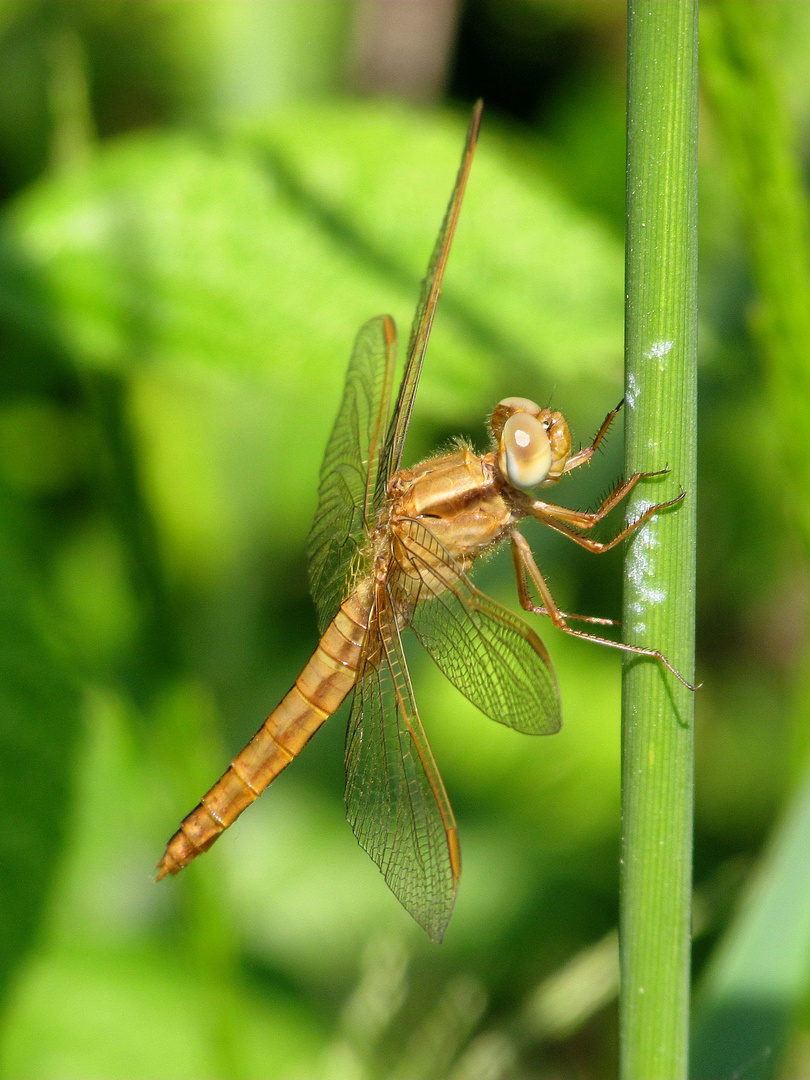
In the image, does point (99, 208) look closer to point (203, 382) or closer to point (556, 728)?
point (203, 382)

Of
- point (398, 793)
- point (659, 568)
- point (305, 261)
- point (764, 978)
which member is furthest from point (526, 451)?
point (764, 978)

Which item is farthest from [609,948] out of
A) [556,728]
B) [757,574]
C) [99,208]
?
[757,574]

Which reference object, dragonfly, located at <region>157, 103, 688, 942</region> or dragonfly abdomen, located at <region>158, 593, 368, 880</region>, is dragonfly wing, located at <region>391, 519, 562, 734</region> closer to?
dragonfly, located at <region>157, 103, 688, 942</region>

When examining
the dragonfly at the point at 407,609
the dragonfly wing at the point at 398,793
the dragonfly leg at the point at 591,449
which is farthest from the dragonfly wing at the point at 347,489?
the dragonfly leg at the point at 591,449

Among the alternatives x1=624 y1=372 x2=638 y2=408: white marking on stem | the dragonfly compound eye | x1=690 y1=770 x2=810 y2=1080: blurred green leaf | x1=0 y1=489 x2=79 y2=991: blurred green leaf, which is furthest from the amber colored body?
x1=624 y1=372 x2=638 y2=408: white marking on stem

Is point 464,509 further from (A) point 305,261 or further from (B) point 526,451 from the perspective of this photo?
(A) point 305,261
